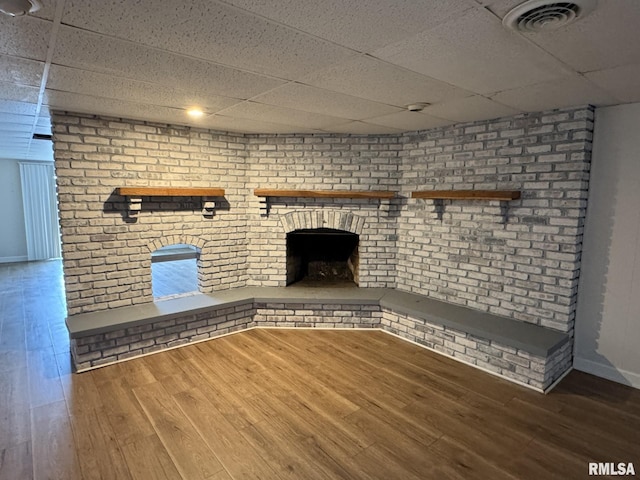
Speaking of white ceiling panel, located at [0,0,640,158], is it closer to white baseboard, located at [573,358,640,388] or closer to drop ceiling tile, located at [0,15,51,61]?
drop ceiling tile, located at [0,15,51,61]

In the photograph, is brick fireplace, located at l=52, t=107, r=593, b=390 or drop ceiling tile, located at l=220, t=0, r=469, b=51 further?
brick fireplace, located at l=52, t=107, r=593, b=390

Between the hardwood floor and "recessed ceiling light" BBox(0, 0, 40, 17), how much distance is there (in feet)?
7.56

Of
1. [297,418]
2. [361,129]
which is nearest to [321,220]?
[361,129]

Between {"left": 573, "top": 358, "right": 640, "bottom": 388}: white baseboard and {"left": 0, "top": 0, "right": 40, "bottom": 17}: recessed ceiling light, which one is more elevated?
{"left": 0, "top": 0, "right": 40, "bottom": 17}: recessed ceiling light

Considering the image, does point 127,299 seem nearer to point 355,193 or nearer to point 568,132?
point 355,193

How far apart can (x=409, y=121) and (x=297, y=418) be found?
9.35 feet

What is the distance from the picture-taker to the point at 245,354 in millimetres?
3480

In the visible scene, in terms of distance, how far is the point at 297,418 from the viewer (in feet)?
8.20

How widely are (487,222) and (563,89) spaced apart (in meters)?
1.40

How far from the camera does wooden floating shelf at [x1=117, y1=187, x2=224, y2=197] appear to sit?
11.1 feet

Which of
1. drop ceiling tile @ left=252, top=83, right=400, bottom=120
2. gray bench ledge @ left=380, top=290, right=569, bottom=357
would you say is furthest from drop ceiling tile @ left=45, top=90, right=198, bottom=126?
gray bench ledge @ left=380, top=290, right=569, bottom=357

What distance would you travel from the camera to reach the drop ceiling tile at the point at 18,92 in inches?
93.0

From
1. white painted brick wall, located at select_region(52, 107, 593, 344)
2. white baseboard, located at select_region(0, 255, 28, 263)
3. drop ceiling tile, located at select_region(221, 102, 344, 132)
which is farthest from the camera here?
white baseboard, located at select_region(0, 255, 28, 263)

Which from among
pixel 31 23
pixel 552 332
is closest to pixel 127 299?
pixel 31 23
